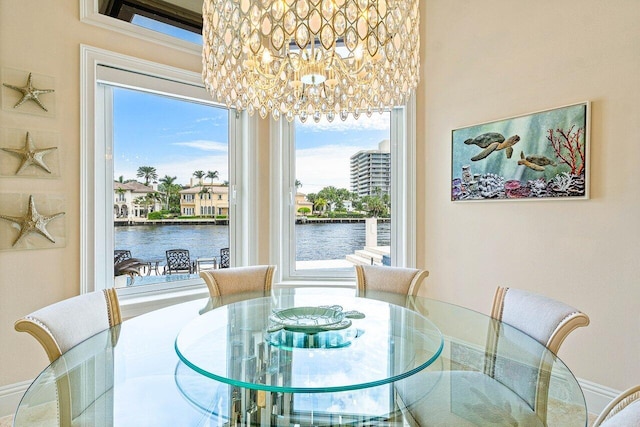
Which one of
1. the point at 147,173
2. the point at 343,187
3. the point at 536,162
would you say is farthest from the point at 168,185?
the point at 536,162

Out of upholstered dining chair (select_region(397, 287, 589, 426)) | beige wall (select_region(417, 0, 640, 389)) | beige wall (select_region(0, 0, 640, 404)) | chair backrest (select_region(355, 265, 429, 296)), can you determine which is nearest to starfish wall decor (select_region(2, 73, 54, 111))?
beige wall (select_region(0, 0, 640, 404))

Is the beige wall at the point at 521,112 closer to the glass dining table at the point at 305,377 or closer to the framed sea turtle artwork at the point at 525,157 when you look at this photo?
the framed sea turtle artwork at the point at 525,157

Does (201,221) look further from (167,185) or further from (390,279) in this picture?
(390,279)

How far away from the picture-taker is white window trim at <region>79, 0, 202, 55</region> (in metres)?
2.20

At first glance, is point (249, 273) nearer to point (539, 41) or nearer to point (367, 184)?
point (367, 184)

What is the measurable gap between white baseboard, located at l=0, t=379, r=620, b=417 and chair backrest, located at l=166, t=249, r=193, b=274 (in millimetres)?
1064

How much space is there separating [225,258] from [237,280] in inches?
29.3

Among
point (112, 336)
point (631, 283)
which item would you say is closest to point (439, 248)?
point (631, 283)

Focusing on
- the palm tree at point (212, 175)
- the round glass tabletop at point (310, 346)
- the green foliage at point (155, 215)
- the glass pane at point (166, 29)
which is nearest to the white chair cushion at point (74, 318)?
the round glass tabletop at point (310, 346)

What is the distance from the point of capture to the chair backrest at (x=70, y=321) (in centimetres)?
123

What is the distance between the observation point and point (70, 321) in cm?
137

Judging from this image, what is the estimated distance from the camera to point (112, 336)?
59.6 inches

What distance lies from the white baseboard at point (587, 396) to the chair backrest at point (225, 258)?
4.57ft

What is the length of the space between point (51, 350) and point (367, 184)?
244cm
